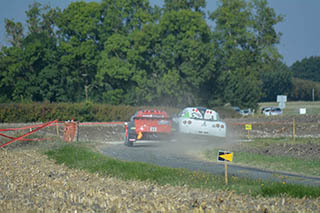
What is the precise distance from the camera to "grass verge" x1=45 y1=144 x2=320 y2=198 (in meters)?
11.6

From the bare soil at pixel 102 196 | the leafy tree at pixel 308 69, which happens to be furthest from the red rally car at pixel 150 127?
the leafy tree at pixel 308 69

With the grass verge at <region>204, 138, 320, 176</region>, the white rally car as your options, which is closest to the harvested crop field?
the grass verge at <region>204, 138, 320, 176</region>

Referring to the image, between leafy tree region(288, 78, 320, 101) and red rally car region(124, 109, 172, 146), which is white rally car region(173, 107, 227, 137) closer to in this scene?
red rally car region(124, 109, 172, 146)

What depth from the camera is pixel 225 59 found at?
84.4 meters

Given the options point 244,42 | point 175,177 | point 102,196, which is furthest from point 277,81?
point 102,196

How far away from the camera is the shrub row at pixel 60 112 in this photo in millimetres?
51031

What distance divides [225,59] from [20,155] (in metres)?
65.8

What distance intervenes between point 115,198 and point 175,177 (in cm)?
422

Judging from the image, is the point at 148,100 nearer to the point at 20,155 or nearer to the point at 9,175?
the point at 20,155

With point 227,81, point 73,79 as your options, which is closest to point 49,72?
point 73,79

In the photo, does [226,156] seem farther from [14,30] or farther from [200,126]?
[14,30]

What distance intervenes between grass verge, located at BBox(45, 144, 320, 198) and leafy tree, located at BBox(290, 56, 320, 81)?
146753 mm

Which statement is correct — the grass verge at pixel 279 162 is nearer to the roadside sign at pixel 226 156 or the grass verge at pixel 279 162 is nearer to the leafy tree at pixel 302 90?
the roadside sign at pixel 226 156

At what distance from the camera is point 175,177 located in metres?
14.0
